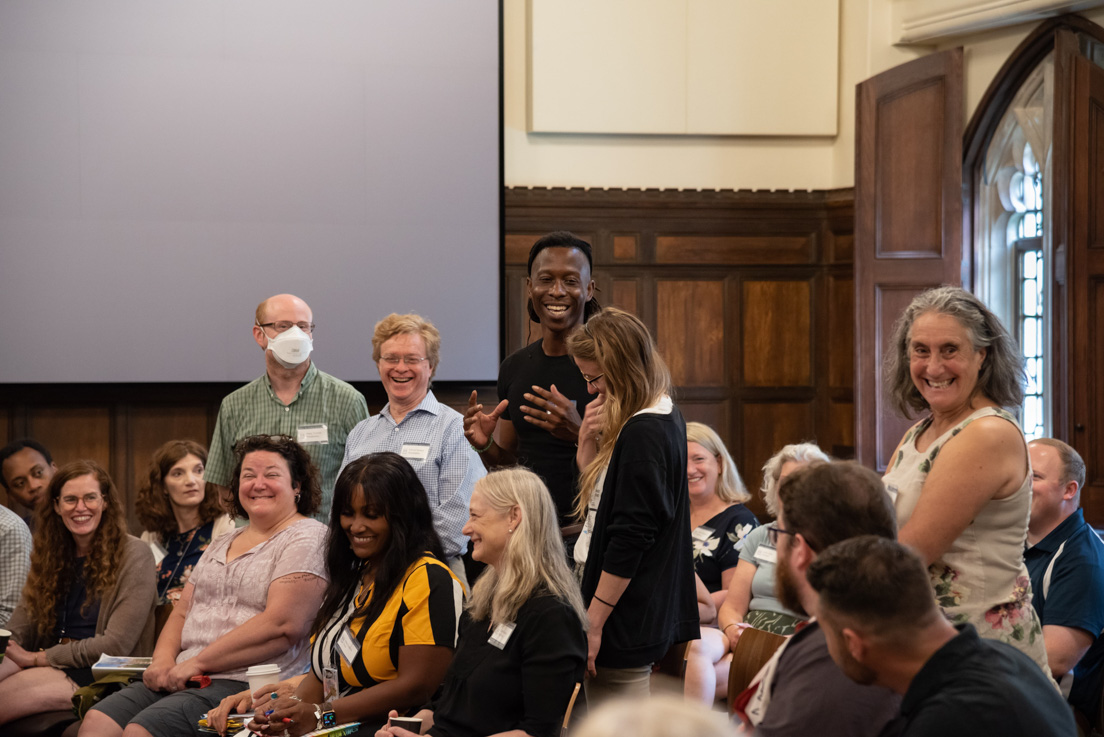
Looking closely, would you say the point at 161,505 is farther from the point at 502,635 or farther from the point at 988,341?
the point at 988,341

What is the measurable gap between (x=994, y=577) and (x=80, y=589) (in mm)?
3049

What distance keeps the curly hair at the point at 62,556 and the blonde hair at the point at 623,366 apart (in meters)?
2.13

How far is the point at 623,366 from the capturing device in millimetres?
2359

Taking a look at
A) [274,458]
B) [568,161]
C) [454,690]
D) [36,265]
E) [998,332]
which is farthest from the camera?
[568,161]

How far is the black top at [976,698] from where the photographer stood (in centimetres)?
133

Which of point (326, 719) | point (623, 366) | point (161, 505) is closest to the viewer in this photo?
point (623, 366)

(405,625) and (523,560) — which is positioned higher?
(523,560)

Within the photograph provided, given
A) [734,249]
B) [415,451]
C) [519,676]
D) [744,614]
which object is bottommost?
[744,614]

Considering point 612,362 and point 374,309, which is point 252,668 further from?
point 374,309

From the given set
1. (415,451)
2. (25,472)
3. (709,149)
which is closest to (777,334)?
(709,149)

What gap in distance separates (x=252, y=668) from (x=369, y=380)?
3223 mm

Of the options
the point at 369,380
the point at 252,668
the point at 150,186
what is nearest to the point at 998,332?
the point at 252,668

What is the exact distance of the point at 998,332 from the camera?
6.43 ft

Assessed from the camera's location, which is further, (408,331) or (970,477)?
(408,331)
